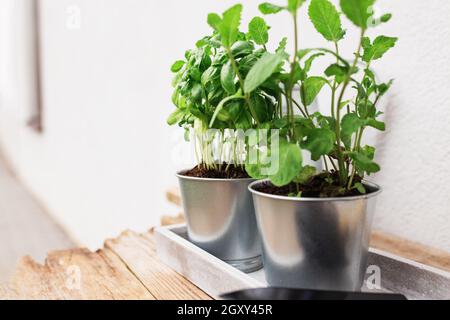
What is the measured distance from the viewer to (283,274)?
0.36 meters

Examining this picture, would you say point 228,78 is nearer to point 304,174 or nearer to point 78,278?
point 304,174

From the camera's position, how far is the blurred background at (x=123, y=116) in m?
0.47

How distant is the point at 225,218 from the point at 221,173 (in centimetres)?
5

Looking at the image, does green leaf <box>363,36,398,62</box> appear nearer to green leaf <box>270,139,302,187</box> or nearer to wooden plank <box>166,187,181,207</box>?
green leaf <box>270,139,302,187</box>

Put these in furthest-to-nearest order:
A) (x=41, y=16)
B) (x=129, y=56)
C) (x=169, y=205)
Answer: (x=41, y=16)
(x=129, y=56)
(x=169, y=205)

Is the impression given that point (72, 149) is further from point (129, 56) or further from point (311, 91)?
point (311, 91)

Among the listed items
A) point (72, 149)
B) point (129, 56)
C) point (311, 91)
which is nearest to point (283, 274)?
point (311, 91)

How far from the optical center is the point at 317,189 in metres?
0.37

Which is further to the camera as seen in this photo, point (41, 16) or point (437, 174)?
point (41, 16)

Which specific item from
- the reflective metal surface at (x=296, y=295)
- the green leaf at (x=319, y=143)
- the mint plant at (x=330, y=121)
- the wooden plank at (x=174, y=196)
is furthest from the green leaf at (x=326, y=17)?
the wooden plank at (x=174, y=196)

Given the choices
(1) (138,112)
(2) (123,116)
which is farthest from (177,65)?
(2) (123,116)

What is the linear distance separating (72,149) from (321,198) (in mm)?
1859

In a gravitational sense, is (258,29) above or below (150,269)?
above
